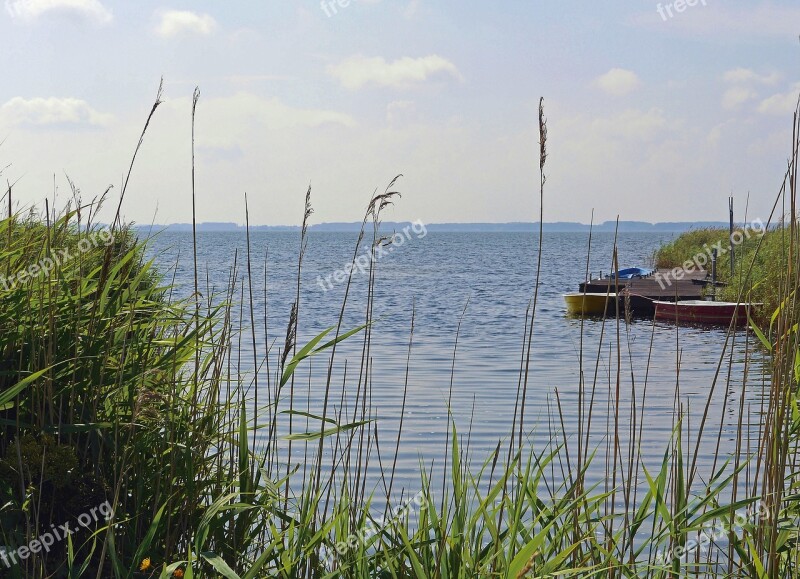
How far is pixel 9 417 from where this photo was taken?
3.04 meters

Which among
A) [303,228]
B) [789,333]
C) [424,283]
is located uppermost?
[303,228]

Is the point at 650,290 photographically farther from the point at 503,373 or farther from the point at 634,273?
the point at 503,373

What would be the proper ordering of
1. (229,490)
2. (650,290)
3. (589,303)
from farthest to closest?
1. (650,290)
2. (589,303)
3. (229,490)

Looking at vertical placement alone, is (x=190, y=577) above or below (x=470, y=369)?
above

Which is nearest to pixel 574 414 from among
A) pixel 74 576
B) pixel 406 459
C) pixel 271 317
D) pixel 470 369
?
pixel 406 459

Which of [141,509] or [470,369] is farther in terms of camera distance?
[470,369]

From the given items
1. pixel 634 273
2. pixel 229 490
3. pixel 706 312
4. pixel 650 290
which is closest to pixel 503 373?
pixel 706 312

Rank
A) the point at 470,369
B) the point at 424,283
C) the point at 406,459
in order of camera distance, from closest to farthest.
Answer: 1. the point at 406,459
2. the point at 470,369
3. the point at 424,283

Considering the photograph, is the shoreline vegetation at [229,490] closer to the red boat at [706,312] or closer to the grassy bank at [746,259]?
the grassy bank at [746,259]

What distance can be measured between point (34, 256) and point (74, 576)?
160 centimetres

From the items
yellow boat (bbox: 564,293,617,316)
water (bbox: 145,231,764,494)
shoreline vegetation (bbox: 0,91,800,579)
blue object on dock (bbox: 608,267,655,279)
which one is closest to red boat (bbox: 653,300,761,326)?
water (bbox: 145,231,764,494)

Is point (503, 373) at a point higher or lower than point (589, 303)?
lower

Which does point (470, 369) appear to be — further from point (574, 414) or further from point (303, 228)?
point (303, 228)

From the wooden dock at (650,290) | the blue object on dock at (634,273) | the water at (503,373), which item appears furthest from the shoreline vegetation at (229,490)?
the blue object on dock at (634,273)
